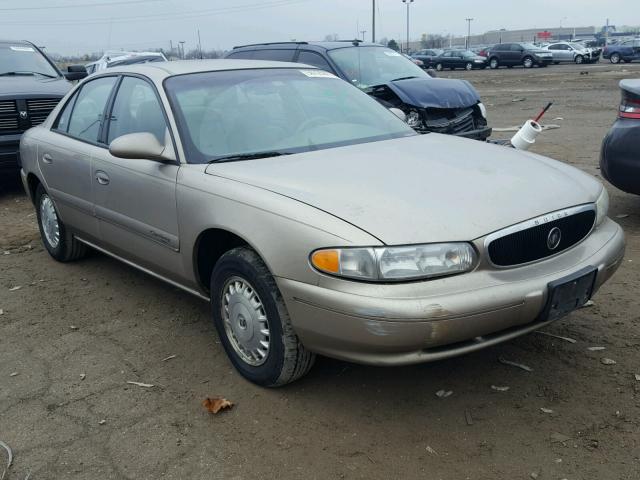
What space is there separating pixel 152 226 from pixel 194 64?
120cm

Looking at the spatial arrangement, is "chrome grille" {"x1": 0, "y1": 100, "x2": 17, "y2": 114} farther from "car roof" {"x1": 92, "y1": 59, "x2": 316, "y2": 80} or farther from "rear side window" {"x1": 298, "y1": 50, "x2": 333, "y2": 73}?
"car roof" {"x1": 92, "y1": 59, "x2": 316, "y2": 80}

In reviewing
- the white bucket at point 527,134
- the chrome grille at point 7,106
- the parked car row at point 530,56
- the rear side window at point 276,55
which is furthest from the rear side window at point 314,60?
the parked car row at point 530,56

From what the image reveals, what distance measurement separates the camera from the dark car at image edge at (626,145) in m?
5.09

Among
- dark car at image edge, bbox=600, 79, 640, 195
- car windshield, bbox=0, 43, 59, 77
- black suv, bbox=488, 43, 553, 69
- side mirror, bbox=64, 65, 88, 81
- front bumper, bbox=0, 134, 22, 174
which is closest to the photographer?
dark car at image edge, bbox=600, 79, 640, 195

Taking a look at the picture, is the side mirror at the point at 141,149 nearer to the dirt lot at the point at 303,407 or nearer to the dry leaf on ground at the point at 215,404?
the dirt lot at the point at 303,407

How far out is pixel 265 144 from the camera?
143 inches

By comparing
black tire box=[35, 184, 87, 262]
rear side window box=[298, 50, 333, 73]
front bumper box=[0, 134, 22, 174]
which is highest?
rear side window box=[298, 50, 333, 73]

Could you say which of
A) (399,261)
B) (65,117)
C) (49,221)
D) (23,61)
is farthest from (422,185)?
(23,61)

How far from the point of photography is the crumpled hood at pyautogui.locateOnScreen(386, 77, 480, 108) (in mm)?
7980

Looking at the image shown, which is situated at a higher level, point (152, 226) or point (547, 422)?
point (152, 226)

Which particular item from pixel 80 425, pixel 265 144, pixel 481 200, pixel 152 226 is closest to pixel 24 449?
pixel 80 425

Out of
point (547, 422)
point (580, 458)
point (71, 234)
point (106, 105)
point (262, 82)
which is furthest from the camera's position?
point (71, 234)

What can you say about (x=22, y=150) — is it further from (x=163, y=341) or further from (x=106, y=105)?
(x=163, y=341)

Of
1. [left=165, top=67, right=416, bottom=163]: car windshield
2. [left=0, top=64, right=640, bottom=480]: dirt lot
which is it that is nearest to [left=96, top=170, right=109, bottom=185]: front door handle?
[left=165, top=67, right=416, bottom=163]: car windshield
